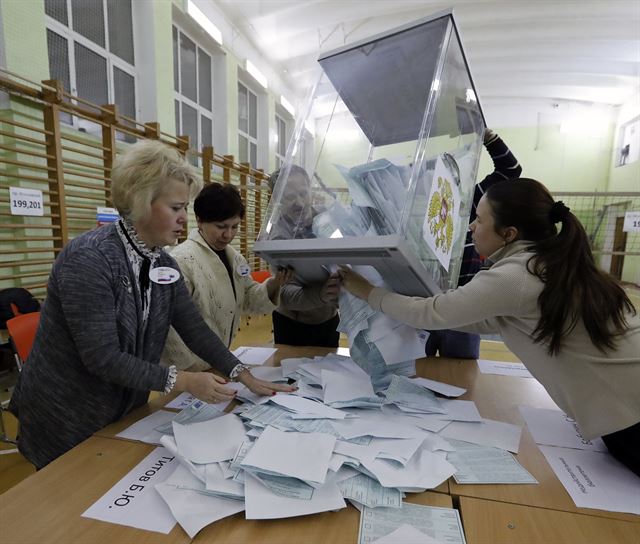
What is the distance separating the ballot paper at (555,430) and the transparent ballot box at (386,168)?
0.41 meters

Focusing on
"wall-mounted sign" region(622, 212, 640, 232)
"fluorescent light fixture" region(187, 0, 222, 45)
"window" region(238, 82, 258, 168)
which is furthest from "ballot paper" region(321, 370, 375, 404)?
"wall-mounted sign" region(622, 212, 640, 232)

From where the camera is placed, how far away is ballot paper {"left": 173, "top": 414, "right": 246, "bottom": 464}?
2.65 feet

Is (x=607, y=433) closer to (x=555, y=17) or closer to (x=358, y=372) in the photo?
(x=358, y=372)

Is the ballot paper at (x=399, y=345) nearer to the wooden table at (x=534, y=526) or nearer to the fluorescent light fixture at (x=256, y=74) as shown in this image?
the wooden table at (x=534, y=526)

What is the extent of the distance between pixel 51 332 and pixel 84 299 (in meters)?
0.17

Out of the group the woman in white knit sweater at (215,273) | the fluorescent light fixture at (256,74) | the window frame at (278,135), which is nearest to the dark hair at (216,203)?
the woman in white knit sweater at (215,273)

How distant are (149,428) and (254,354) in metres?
0.61

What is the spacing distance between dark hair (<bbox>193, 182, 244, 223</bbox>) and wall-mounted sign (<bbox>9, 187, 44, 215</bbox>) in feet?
5.83

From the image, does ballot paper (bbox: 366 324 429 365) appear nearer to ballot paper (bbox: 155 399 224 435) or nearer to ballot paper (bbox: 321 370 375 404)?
ballot paper (bbox: 321 370 375 404)

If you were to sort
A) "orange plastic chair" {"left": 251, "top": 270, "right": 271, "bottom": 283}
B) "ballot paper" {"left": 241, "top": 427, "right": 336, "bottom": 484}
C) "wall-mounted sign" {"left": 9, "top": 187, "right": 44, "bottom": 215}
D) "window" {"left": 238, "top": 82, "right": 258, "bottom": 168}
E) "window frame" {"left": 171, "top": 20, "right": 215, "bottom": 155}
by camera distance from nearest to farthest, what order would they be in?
"ballot paper" {"left": 241, "top": 427, "right": 336, "bottom": 484} < "wall-mounted sign" {"left": 9, "top": 187, "right": 44, "bottom": 215} < "orange plastic chair" {"left": 251, "top": 270, "right": 271, "bottom": 283} < "window frame" {"left": 171, "top": 20, "right": 215, "bottom": 155} < "window" {"left": 238, "top": 82, "right": 258, "bottom": 168}

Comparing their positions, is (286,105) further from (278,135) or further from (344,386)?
(344,386)

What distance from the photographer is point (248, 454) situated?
0.78 meters

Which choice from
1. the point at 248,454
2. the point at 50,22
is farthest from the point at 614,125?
the point at 248,454

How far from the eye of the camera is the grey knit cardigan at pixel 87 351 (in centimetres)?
91
